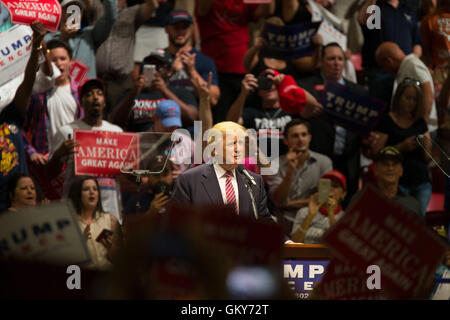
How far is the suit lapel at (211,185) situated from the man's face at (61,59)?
7.28 feet

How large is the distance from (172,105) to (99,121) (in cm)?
61

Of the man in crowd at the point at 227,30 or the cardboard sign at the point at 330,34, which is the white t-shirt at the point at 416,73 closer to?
the cardboard sign at the point at 330,34

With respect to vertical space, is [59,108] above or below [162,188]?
above

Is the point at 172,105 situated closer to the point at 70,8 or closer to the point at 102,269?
the point at 70,8

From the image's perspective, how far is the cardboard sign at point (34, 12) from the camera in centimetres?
526

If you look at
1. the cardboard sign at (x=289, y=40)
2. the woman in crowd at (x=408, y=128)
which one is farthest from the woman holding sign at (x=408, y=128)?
the cardboard sign at (x=289, y=40)

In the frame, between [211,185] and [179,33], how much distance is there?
2633 mm

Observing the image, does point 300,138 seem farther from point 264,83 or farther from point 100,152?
point 100,152

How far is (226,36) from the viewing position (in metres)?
6.91

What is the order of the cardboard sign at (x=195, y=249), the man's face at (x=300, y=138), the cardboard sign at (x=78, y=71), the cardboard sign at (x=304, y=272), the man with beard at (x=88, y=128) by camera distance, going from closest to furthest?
the cardboard sign at (x=195, y=249)
the cardboard sign at (x=304, y=272)
the man with beard at (x=88, y=128)
the man's face at (x=300, y=138)
the cardboard sign at (x=78, y=71)

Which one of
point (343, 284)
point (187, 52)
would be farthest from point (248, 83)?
point (343, 284)

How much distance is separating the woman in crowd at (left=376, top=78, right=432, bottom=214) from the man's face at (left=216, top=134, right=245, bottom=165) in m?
2.40

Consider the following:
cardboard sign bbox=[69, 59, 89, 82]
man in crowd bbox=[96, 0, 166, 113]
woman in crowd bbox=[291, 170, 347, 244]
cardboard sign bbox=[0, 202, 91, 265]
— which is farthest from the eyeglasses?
cardboard sign bbox=[0, 202, 91, 265]

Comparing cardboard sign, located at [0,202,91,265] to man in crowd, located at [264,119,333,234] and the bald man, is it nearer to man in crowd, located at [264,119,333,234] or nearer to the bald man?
man in crowd, located at [264,119,333,234]
